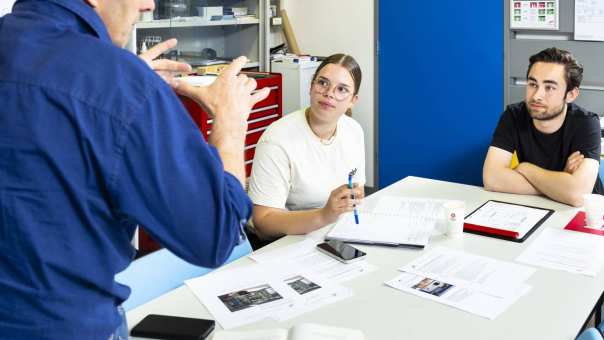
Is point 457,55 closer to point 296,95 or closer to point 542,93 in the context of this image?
point 296,95

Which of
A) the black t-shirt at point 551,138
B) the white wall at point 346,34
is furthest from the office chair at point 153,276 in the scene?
the white wall at point 346,34

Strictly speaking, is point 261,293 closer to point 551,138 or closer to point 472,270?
point 472,270

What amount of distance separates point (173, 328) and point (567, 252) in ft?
3.89

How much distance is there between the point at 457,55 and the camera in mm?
4457

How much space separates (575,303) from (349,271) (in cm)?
57

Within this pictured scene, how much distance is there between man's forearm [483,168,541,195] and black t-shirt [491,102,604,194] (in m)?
0.17

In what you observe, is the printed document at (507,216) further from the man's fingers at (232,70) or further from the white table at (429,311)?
the man's fingers at (232,70)

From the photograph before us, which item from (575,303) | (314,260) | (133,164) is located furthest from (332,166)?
(133,164)

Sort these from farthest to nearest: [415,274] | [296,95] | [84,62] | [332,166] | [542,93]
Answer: [296,95], [542,93], [332,166], [415,274], [84,62]

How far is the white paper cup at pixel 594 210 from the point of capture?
85.9 inches

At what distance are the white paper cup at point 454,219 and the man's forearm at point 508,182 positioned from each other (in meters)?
0.58

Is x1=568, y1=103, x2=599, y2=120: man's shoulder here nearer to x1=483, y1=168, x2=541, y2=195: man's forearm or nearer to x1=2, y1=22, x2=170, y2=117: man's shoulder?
x1=483, y1=168, x2=541, y2=195: man's forearm

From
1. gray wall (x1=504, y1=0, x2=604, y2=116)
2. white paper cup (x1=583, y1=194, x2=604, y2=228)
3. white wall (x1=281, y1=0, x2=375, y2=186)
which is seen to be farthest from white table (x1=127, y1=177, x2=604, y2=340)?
white wall (x1=281, y1=0, x2=375, y2=186)

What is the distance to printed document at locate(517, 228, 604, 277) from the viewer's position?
6.21ft
